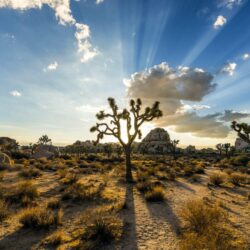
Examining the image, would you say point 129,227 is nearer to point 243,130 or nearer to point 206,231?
point 206,231

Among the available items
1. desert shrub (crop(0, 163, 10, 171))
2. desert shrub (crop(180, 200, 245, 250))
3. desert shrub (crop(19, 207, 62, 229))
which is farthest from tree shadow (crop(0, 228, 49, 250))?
desert shrub (crop(0, 163, 10, 171))

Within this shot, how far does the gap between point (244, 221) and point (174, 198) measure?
12.4 feet

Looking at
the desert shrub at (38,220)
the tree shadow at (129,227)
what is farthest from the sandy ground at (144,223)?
the desert shrub at (38,220)

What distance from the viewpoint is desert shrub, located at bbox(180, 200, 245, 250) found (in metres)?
4.66

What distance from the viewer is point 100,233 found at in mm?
5582

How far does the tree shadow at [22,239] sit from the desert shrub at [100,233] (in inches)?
48.6

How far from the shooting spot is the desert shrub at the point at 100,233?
5.19 metres

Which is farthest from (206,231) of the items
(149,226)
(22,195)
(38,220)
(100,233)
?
(22,195)

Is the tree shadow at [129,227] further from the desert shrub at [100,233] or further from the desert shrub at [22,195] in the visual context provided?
the desert shrub at [22,195]

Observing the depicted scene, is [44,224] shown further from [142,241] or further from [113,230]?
[142,241]

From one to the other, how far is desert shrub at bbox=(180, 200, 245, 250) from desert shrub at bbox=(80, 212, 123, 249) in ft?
5.95

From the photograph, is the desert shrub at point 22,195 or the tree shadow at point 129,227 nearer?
the tree shadow at point 129,227

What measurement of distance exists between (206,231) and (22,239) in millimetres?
4954

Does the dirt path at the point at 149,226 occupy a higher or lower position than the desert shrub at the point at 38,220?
lower
